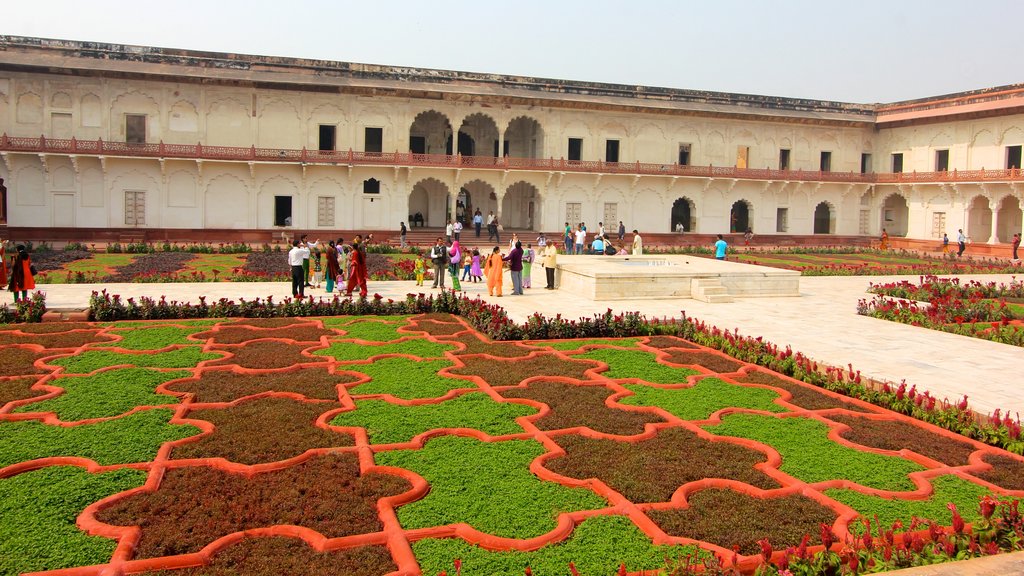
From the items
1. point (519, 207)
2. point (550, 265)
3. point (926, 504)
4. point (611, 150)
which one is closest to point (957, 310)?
point (550, 265)

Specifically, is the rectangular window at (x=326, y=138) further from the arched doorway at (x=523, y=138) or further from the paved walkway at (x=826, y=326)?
the paved walkway at (x=826, y=326)

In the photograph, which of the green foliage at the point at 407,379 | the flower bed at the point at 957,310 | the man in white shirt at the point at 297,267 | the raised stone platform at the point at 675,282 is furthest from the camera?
the raised stone platform at the point at 675,282

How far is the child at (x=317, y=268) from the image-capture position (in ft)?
51.2

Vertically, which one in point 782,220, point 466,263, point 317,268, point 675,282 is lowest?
point 675,282

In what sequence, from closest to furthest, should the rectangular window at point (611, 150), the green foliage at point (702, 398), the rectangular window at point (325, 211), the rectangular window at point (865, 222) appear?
the green foliage at point (702, 398), the rectangular window at point (325, 211), the rectangular window at point (611, 150), the rectangular window at point (865, 222)

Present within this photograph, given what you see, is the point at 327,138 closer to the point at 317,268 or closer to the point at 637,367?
the point at 317,268

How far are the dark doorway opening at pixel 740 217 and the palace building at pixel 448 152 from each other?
0.45 ft

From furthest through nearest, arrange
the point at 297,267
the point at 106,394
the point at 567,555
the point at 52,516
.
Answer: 1. the point at 297,267
2. the point at 106,394
3. the point at 52,516
4. the point at 567,555

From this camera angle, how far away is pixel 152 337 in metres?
9.34

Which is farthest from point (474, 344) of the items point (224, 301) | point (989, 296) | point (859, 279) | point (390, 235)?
point (390, 235)

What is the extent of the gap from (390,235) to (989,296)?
1958 cm

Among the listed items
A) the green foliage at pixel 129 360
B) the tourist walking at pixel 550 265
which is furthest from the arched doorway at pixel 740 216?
the green foliage at pixel 129 360

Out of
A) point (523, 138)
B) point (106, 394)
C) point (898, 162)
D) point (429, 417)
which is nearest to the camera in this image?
point (429, 417)

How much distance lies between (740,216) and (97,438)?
3391 centimetres
